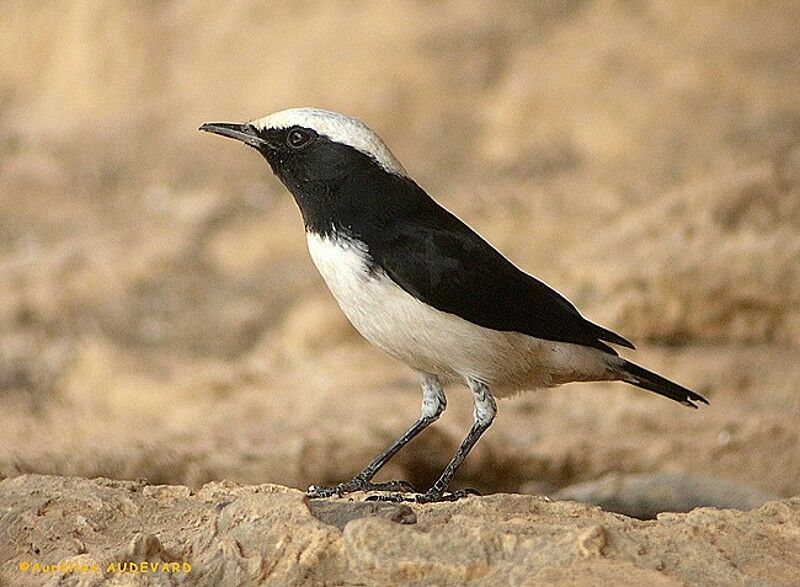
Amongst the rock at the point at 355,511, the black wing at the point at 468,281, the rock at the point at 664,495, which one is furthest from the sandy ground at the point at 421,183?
the rock at the point at 355,511

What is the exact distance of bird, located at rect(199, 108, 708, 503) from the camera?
12.5ft

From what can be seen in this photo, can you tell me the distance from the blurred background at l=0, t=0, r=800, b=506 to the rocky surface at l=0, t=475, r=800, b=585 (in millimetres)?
1965

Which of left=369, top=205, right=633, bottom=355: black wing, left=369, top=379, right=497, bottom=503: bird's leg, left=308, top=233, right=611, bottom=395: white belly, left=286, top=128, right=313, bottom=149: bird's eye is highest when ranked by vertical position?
left=286, top=128, right=313, bottom=149: bird's eye

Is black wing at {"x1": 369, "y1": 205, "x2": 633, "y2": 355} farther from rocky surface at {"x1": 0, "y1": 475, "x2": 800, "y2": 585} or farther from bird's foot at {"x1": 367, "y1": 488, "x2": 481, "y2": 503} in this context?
rocky surface at {"x1": 0, "y1": 475, "x2": 800, "y2": 585}

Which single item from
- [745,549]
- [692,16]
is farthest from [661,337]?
[745,549]

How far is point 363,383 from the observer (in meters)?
7.25

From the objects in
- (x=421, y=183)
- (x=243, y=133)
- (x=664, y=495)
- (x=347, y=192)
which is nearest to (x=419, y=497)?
(x=347, y=192)

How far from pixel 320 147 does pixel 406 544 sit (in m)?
1.53

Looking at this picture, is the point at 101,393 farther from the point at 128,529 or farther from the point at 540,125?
the point at 128,529

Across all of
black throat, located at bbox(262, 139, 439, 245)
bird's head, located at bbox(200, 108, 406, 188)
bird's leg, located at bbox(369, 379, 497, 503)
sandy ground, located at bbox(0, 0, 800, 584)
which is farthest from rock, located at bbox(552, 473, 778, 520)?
bird's head, located at bbox(200, 108, 406, 188)

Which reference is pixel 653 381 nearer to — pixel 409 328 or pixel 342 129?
pixel 409 328

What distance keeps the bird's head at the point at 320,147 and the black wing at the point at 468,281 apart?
→ 0.82ft

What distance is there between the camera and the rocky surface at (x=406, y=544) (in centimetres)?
280

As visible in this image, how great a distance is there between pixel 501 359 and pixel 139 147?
21.5 feet
